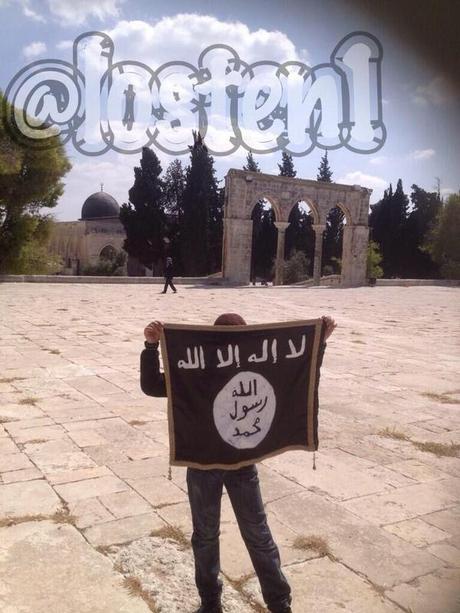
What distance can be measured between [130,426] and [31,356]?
364cm

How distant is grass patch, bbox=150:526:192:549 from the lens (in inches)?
119

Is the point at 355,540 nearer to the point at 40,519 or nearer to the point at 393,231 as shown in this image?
the point at 40,519

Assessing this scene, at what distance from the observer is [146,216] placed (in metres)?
37.5

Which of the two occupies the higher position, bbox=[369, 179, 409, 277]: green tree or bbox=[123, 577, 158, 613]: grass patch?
bbox=[369, 179, 409, 277]: green tree

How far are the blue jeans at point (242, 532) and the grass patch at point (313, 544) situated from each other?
0.63m

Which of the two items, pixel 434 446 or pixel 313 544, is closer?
pixel 313 544

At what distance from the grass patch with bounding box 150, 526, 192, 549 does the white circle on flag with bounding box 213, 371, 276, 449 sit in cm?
90

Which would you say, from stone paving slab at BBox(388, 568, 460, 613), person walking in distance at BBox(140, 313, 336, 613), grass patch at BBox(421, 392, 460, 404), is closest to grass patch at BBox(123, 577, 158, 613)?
person walking in distance at BBox(140, 313, 336, 613)

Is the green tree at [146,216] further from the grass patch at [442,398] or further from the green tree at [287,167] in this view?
the grass patch at [442,398]

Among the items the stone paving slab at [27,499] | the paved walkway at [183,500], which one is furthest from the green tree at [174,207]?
the stone paving slab at [27,499]

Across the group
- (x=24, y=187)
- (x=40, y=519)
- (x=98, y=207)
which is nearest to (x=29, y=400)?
(x=40, y=519)

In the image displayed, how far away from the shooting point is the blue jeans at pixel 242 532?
2348 millimetres

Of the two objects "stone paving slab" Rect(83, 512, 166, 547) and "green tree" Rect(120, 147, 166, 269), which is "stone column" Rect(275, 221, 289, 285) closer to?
"green tree" Rect(120, 147, 166, 269)

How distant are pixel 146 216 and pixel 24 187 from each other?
1333 cm
